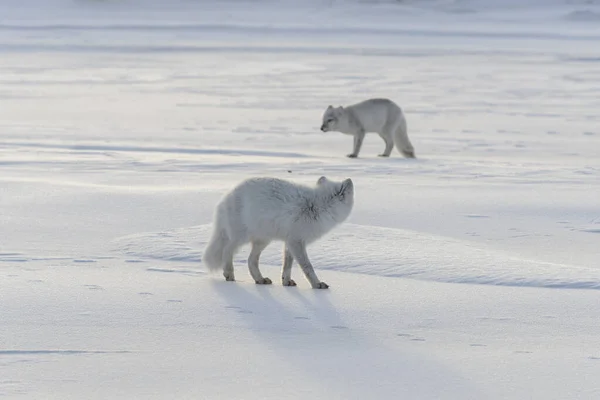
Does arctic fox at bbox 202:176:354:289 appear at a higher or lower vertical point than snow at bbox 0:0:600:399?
higher

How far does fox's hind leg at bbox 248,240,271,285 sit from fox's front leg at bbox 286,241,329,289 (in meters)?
0.15

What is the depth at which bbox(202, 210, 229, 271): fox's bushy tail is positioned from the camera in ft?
15.1

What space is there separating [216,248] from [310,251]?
585 mm

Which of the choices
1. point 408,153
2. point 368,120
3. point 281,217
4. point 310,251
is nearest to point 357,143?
point 368,120

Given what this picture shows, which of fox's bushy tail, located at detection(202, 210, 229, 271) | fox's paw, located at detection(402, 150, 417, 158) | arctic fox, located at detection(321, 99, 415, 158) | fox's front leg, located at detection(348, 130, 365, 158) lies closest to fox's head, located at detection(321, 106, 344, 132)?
arctic fox, located at detection(321, 99, 415, 158)

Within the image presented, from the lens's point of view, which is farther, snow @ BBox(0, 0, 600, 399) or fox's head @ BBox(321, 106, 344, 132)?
fox's head @ BBox(321, 106, 344, 132)

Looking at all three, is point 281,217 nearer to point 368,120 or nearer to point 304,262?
point 304,262

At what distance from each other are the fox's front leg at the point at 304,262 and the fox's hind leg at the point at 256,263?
0.50 feet

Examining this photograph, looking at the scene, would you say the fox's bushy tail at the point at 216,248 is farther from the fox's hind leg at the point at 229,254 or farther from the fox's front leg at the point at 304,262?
the fox's front leg at the point at 304,262

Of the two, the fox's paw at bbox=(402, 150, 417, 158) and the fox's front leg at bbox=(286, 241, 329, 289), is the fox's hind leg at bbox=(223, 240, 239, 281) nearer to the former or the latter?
the fox's front leg at bbox=(286, 241, 329, 289)

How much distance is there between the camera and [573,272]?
4598 millimetres

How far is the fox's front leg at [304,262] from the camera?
174 inches

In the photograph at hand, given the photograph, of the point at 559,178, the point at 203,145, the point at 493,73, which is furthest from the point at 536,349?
the point at 493,73

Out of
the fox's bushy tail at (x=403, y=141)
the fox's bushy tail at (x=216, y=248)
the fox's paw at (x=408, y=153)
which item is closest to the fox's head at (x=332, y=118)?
the fox's bushy tail at (x=403, y=141)
